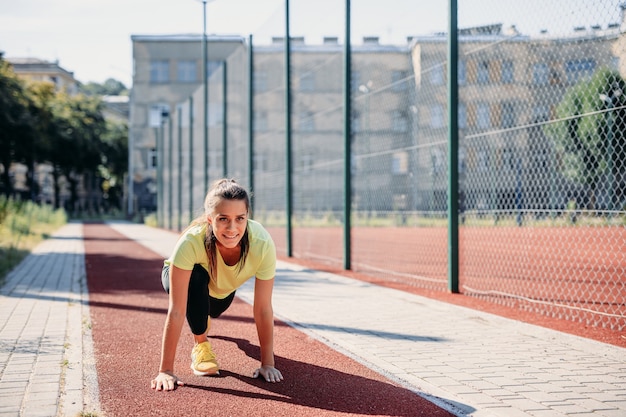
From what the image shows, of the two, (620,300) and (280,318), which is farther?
(620,300)

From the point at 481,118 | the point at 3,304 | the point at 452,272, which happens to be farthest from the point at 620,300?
the point at 3,304

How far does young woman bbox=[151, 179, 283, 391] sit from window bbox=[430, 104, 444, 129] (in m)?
6.72

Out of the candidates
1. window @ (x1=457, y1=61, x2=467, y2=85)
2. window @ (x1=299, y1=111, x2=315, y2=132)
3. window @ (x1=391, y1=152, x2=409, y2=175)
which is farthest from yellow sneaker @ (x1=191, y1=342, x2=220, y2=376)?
window @ (x1=299, y1=111, x2=315, y2=132)

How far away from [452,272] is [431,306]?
3.40ft

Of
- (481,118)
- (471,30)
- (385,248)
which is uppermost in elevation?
(471,30)

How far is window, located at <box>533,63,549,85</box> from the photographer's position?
26.1ft

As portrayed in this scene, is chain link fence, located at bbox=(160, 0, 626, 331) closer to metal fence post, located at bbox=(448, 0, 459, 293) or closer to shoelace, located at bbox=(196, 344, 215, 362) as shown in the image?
metal fence post, located at bbox=(448, 0, 459, 293)

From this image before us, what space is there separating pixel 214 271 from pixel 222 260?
0.25ft

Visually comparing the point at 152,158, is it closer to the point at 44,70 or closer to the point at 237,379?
the point at 44,70

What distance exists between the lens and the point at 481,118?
31.7 ft

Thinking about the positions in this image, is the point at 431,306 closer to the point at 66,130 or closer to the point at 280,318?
the point at 280,318

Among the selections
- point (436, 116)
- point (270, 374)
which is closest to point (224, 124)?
point (436, 116)

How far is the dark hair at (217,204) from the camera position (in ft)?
13.5

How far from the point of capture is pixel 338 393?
4.08m
